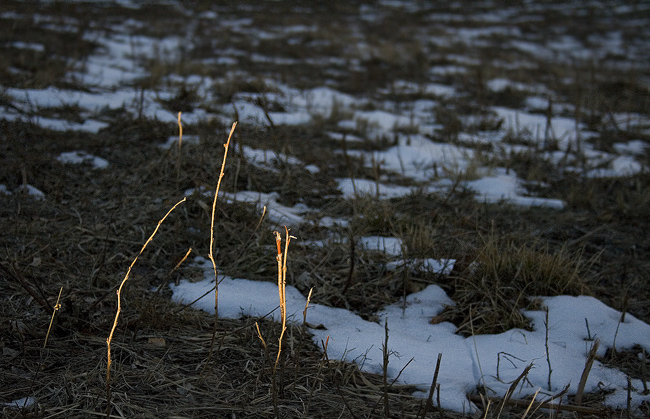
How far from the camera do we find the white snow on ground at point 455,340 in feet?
5.78

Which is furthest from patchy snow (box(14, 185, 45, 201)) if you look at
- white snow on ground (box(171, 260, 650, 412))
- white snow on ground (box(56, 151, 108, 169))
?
white snow on ground (box(171, 260, 650, 412))

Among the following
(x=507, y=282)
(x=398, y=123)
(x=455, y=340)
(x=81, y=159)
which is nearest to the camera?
(x=455, y=340)

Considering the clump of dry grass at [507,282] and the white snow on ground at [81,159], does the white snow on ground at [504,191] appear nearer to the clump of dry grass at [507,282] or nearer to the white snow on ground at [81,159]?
the clump of dry grass at [507,282]

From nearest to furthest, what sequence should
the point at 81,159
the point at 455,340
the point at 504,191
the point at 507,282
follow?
the point at 455,340
the point at 507,282
the point at 81,159
the point at 504,191

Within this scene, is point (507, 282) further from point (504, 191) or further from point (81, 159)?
point (81, 159)

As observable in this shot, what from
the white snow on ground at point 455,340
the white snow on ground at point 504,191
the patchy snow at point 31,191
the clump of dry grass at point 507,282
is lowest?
the white snow on ground at point 504,191

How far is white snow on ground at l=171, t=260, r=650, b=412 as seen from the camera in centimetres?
176

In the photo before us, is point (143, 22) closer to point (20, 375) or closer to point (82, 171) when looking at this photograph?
point (82, 171)

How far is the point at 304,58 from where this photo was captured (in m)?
9.39

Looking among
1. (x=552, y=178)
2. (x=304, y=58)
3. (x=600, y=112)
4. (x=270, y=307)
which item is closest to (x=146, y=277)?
(x=270, y=307)

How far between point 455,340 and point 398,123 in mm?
4011

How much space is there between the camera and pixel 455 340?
2037 mm

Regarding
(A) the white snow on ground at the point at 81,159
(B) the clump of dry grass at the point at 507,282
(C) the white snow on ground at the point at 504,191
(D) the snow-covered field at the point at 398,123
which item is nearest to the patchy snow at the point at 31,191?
(D) the snow-covered field at the point at 398,123

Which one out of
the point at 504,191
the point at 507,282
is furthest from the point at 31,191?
the point at 504,191
